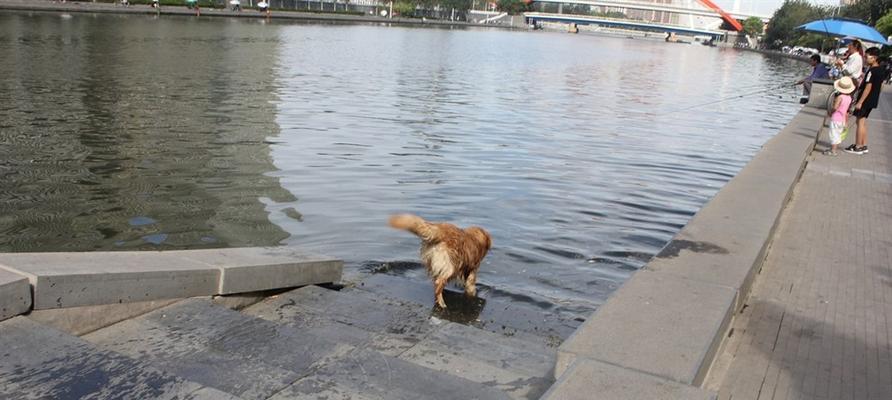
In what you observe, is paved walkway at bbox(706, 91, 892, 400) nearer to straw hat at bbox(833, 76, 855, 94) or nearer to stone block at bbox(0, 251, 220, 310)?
stone block at bbox(0, 251, 220, 310)

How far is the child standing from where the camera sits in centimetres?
1253

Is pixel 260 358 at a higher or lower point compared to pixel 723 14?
lower

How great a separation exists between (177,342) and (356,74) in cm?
2546

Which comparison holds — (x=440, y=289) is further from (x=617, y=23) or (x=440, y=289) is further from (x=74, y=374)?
(x=617, y=23)

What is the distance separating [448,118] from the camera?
718 inches

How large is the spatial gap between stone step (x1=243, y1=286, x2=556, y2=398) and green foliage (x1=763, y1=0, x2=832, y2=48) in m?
122

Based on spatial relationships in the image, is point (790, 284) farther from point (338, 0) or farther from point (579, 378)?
point (338, 0)

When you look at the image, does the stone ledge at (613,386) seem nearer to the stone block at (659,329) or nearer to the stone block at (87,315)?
the stone block at (659,329)

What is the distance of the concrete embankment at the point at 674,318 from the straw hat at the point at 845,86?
6941 millimetres

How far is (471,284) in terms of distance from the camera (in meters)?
6.18

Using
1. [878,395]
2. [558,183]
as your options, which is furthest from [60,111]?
[878,395]

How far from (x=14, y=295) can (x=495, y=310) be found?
3.23m

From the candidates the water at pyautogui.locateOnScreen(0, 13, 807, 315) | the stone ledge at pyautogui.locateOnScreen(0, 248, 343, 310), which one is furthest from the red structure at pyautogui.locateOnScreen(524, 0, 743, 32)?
the stone ledge at pyautogui.locateOnScreen(0, 248, 343, 310)

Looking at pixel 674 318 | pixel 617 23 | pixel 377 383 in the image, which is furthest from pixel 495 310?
pixel 617 23
